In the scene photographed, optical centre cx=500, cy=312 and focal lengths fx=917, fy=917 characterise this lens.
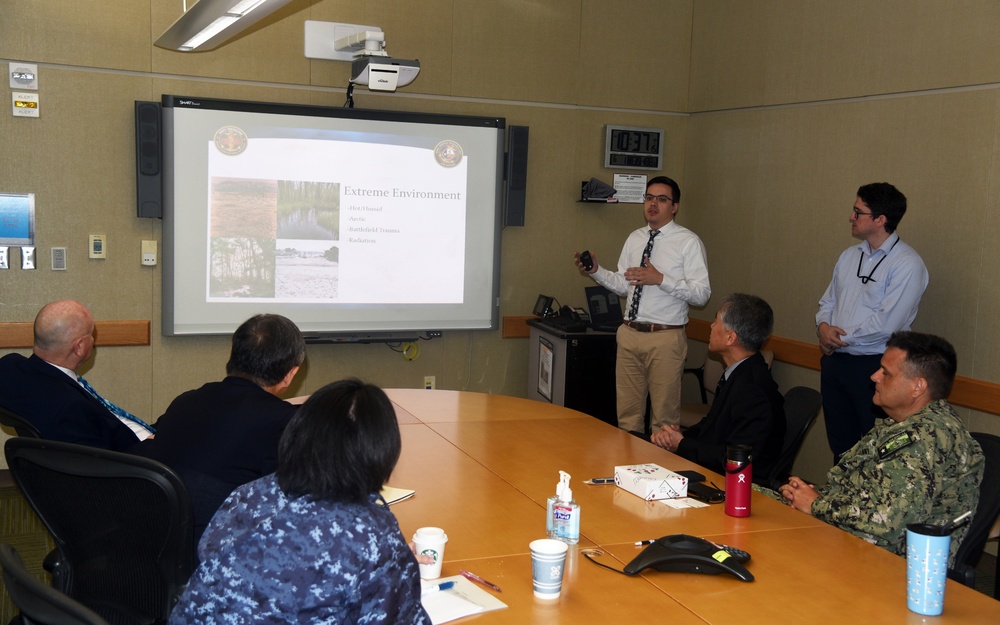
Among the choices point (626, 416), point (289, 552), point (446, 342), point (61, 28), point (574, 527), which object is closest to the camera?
point (289, 552)

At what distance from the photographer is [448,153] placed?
5.89 m

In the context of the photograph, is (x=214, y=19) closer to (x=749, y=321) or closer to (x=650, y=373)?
(x=749, y=321)

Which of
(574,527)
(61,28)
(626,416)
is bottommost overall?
(626,416)

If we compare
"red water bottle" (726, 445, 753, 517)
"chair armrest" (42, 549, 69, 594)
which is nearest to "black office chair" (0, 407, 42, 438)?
"chair armrest" (42, 549, 69, 594)

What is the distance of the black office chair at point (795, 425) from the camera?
11.0 ft

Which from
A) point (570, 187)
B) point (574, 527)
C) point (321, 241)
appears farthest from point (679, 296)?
point (574, 527)

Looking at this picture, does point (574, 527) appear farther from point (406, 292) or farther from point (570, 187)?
point (570, 187)

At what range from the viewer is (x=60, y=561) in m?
2.37

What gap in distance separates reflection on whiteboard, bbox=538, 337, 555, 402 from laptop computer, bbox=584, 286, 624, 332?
326mm

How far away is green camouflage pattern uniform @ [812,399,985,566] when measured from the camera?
2.43 metres

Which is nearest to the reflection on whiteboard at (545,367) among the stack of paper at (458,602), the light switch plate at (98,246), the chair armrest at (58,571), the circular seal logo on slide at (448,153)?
the circular seal logo on slide at (448,153)

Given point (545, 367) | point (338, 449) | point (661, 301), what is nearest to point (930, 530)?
point (338, 449)

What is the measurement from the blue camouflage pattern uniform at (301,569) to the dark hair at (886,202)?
3.63 meters

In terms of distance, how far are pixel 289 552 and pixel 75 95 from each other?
172 inches
